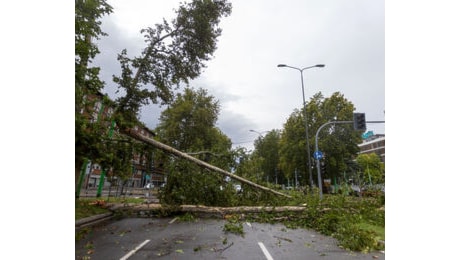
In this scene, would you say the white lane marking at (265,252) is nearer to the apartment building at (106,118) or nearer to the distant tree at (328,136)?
the apartment building at (106,118)

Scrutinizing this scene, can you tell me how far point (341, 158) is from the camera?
27641mm

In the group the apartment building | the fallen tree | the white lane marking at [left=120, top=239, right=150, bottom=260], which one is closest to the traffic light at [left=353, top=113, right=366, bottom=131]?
the fallen tree

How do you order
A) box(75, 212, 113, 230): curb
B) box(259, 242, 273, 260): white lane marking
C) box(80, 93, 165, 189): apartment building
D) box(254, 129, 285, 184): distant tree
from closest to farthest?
box(259, 242, 273, 260): white lane marking
box(80, 93, 165, 189): apartment building
box(75, 212, 113, 230): curb
box(254, 129, 285, 184): distant tree

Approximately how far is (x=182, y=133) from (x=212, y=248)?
1005 inches

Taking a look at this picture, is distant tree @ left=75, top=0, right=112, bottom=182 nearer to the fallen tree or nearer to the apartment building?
the apartment building

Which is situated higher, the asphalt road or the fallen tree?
the fallen tree

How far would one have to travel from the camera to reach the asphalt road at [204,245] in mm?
4883

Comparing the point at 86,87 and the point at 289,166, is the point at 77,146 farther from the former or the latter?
the point at 289,166

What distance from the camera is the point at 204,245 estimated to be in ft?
18.6

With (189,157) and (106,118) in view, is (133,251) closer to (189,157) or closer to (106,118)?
(106,118)

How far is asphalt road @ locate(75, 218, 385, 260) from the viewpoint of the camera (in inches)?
192

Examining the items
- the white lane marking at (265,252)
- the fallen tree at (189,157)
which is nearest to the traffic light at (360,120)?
the fallen tree at (189,157)

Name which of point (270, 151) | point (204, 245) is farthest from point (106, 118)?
point (270, 151)

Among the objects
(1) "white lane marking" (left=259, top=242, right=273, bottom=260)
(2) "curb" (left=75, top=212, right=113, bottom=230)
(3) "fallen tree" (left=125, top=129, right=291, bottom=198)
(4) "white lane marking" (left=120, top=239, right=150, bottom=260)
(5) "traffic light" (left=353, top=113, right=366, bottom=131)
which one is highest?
(5) "traffic light" (left=353, top=113, right=366, bottom=131)
